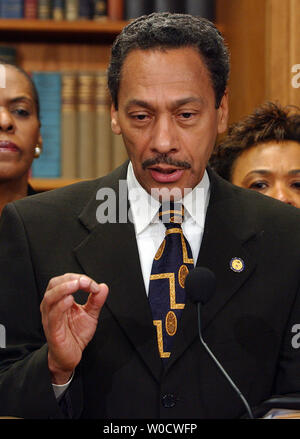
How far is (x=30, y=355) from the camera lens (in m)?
1.03

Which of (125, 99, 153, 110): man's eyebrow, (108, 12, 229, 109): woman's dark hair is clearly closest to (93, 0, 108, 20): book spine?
(108, 12, 229, 109): woman's dark hair

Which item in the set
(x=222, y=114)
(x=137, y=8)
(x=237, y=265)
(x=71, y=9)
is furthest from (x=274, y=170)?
(x=71, y=9)

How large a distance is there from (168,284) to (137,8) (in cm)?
137

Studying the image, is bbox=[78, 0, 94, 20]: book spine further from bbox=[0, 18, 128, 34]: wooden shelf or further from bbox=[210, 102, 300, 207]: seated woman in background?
bbox=[210, 102, 300, 207]: seated woman in background

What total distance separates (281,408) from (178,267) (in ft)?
0.96

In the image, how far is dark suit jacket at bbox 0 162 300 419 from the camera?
1058 millimetres

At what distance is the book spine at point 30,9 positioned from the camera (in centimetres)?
224

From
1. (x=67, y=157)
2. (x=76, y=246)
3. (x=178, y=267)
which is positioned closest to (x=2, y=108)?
(x=67, y=157)

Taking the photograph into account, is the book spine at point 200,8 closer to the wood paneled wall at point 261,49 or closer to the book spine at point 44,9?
the wood paneled wall at point 261,49

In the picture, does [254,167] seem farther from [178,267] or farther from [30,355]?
[30,355]

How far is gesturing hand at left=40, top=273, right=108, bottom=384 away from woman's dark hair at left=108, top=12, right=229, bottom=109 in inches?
17.0

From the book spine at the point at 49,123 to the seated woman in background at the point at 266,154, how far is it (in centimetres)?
57

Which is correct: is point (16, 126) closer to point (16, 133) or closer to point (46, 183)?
point (16, 133)
